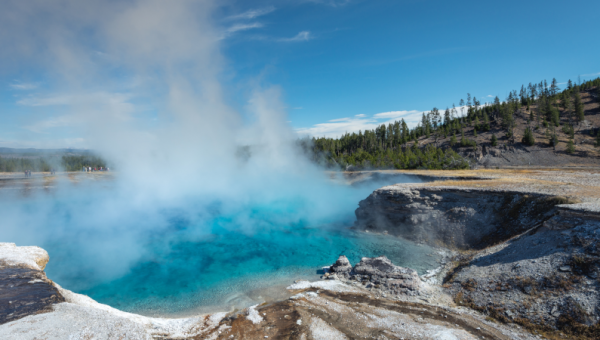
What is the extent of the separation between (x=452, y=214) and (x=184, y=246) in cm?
2082

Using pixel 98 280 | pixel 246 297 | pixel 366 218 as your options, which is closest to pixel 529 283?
pixel 246 297

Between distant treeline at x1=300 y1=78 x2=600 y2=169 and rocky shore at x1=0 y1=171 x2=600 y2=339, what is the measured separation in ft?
138

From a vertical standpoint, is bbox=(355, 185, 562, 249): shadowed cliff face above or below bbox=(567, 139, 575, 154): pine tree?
below

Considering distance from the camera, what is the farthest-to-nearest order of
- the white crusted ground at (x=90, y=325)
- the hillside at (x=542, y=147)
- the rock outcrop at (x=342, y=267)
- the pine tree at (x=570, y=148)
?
the pine tree at (x=570, y=148) → the hillside at (x=542, y=147) → the rock outcrop at (x=342, y=267) → the white crusted ground at (x=90, y=325)

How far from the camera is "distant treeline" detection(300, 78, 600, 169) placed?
57.9 meters

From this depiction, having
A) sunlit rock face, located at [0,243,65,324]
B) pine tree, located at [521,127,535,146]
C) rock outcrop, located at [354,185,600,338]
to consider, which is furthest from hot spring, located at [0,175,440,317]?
pine tree, located at [521,127,535,146]

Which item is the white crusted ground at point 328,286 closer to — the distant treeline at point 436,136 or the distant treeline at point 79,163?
the distant treeline at point 436,136

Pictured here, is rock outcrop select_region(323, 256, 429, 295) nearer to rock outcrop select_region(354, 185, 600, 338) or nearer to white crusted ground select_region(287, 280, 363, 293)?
rock outcrop select_region(354, 185, 600, 338)

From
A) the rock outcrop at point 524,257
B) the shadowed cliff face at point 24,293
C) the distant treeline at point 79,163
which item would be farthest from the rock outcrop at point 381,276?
the distant treeline at point 79,163

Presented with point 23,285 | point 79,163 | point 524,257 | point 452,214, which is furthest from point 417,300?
point 79,163

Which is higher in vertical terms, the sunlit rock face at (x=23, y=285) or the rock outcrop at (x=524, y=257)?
the sunlit rock face at (x=23, y=285)

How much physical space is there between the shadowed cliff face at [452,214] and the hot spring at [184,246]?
173cm

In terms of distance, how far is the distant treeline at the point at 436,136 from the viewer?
57906 mm

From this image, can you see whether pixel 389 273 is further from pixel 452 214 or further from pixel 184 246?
pixel 184 246
